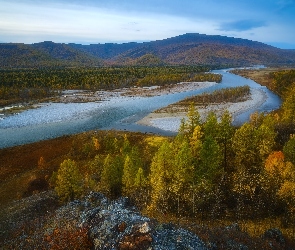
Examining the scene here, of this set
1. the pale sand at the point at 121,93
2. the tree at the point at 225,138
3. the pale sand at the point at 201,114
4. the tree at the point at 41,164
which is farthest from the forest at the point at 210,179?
the pale sand at the point at 121,93

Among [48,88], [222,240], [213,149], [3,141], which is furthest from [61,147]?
[48,88]

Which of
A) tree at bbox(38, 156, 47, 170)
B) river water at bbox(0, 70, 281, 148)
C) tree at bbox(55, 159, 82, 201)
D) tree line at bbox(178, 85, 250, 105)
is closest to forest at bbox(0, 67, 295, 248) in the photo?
tree at bbox(55, 159, 82, 201)

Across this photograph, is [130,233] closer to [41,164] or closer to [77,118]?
[41,164]

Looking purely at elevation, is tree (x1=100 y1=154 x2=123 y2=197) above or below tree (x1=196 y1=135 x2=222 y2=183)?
below

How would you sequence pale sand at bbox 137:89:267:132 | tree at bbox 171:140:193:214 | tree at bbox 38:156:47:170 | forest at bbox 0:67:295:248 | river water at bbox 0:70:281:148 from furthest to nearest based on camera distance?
pale sand at bbox 137:89:267:132 → river water at bbox 0:70:281:148 → tree at bbox 38:156:47:170 → tree at bbox 171:140:193:214 → forest at bbox 0:67:295:248

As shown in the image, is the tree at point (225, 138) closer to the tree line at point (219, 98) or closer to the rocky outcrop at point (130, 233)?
the rocky outcrop at point (130, 233)

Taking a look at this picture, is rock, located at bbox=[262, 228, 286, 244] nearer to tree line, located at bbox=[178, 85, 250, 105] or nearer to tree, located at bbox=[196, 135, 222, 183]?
tree, located at bbox=[196, 135, 222, 183]
